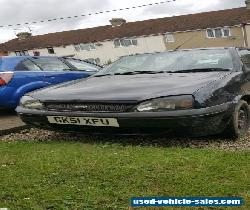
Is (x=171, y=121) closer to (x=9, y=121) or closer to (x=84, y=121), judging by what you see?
(x=84, y=121)

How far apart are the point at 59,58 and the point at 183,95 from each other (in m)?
4.85

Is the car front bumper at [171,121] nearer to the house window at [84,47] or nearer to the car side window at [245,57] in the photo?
the car side window at [245,57]

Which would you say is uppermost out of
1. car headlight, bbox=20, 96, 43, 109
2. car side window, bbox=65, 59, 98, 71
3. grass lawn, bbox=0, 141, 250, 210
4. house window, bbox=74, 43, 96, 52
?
car headlight, bbox=20, 96, 43, 109

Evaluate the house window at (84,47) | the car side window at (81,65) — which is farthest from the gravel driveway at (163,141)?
the house window at (84,47)

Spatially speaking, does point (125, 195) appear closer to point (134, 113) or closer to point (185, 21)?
point (134, 113)

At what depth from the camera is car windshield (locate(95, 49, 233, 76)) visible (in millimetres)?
5828

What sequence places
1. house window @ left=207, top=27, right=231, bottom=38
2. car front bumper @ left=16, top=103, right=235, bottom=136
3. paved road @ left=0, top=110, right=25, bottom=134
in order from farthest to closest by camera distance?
house window @ left=207, top=27, right=231, bottom=38 < paved road @ left=0, top=110, right=25, bottom=134 < car front bumper @ left=16, top=103, right=235, bottom=136

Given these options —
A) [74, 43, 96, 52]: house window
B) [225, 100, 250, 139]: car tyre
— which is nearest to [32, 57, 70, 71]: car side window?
[225, 100, 250, 139]: car tyre

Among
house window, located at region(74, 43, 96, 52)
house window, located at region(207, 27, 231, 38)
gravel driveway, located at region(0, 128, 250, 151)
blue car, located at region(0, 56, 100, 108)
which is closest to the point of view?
gravel driveway, located at region(0, 128, 250, 151)

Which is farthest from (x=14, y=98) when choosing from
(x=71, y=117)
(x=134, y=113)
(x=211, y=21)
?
(x=211, y=21)

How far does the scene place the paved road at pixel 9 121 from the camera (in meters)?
6.42

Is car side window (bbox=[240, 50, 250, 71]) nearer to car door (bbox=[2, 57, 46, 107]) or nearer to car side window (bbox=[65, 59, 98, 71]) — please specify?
car door (bbox=[2, 57, 46, 107])

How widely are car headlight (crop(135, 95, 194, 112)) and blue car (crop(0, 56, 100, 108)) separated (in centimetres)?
355

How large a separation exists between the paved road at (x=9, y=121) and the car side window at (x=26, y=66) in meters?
0.82
